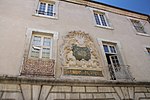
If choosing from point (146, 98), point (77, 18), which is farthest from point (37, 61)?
point (146, 98)

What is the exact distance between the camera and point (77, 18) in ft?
26.9

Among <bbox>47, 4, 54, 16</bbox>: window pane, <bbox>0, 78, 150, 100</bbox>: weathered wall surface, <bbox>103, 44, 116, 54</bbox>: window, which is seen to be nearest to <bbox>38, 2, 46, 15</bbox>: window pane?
<bbox>47, 4, 54, 16</bbox>: window pane

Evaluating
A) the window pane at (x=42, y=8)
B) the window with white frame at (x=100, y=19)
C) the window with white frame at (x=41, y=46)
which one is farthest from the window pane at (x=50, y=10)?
the window with white frame at (x=100, y=19)

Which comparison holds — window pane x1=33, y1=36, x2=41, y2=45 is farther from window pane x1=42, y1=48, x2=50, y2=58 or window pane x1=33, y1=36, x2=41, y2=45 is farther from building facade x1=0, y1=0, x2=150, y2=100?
window pane x1=42, y1=48, x2=50, y2=58

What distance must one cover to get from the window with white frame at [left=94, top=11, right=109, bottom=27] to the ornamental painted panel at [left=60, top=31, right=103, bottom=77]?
7.53 ft

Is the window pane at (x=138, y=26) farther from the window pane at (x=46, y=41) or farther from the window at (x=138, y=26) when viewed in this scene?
the window pane at (x=46, y=41)

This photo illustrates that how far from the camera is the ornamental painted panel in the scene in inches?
231

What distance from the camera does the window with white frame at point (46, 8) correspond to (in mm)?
7710

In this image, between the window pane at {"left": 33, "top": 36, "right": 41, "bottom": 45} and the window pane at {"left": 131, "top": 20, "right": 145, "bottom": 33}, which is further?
the window pane at {"left": 131, "top": 20, "right": 145, "bottom": 33}

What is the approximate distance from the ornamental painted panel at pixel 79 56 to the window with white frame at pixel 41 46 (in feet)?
2.37

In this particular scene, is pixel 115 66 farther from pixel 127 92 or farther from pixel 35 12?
pixel 35 12

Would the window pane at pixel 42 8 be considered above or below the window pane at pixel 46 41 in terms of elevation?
above

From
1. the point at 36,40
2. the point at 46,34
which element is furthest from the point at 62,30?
the point at 36,40

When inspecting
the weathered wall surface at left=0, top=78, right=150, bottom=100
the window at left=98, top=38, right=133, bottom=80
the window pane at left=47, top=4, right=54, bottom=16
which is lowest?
the weathered wall surface at left=0, top=78, right=150, bottom=100
